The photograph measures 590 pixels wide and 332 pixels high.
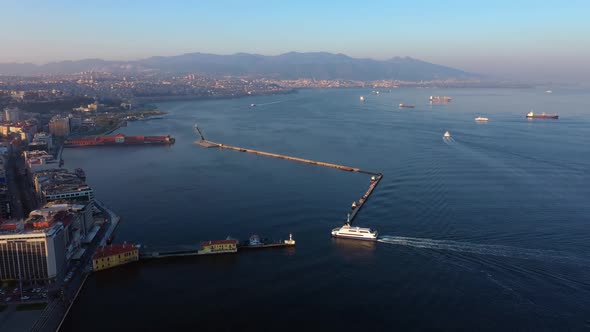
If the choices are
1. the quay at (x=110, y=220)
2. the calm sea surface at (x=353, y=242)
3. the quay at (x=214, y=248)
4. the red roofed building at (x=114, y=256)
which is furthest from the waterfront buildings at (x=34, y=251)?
the quay at (x=214, y=248)

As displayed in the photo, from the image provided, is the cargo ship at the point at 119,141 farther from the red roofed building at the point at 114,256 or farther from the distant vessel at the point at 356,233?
the distant vessel at the point at 356,233

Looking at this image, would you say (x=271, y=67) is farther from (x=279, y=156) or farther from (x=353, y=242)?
(x=353, y=242)

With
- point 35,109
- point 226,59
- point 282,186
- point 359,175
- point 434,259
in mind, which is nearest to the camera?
point 434,259

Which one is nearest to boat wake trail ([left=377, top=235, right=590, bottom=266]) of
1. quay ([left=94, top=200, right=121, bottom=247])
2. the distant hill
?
quay ([left=94, top=200, right=121, bottom=247])

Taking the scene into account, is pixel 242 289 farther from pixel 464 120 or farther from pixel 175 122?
pixel 464 120

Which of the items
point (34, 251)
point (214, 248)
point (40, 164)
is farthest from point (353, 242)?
point (40, 164)

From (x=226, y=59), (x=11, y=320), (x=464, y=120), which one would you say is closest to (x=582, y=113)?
(x=464, y=120)
